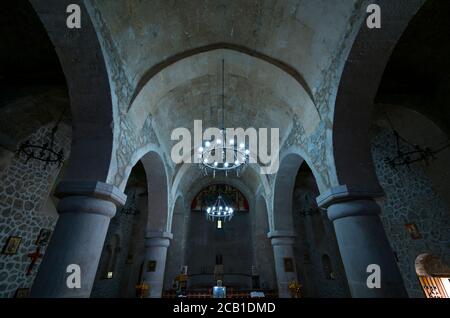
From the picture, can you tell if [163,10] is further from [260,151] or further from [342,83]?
[260,151]

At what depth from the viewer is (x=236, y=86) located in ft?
20.6

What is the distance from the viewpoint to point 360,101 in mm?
3639

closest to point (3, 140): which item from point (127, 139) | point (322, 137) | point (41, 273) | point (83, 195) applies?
point (127, 139)

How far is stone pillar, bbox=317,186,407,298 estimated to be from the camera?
288 cm

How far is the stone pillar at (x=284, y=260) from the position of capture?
7.15m

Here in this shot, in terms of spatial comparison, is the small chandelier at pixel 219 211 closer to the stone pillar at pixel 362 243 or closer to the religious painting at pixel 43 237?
the religious painting at pixel 43 237

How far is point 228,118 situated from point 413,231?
6.88 m

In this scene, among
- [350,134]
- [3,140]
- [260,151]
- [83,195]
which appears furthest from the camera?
[260,151]

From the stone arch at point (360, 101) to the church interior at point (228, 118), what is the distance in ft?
0.06

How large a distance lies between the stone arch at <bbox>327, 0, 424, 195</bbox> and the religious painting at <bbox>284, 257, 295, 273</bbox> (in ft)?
16.6

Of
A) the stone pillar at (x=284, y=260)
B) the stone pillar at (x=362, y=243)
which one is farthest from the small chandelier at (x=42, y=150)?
the stone pillar at (x=284, y=260)

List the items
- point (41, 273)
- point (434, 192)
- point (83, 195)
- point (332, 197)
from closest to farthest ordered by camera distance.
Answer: point (41, 273)
point (83, 195)
point (332, 197)
point (434, 192)

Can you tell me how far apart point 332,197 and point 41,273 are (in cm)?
438

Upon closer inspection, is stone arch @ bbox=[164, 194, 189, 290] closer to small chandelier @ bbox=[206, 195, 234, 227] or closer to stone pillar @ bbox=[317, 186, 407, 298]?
small chandelier @ bbox=[206, 195, 234, 227]
